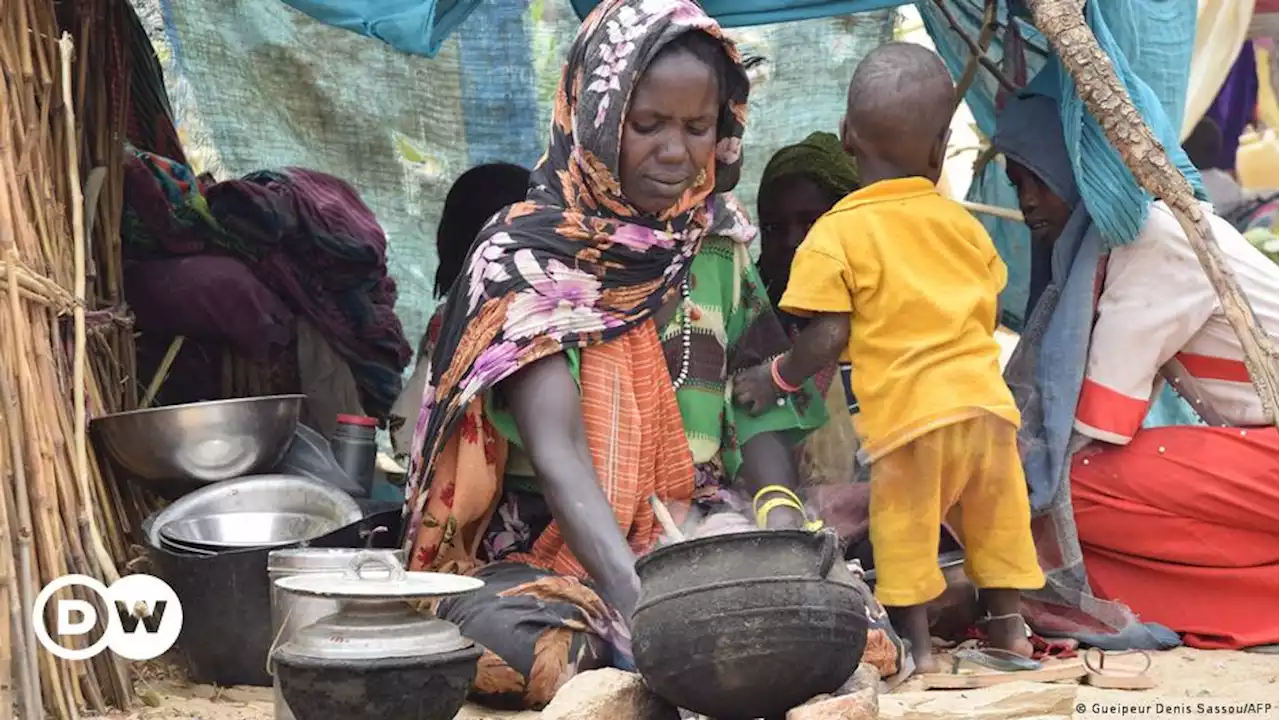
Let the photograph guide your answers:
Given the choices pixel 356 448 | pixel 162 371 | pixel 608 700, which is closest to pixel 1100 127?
pixel 608 700

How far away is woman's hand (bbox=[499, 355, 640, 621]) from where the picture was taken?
3316 mm

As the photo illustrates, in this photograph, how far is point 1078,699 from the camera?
3373 mm

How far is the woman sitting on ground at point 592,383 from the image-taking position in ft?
11.1

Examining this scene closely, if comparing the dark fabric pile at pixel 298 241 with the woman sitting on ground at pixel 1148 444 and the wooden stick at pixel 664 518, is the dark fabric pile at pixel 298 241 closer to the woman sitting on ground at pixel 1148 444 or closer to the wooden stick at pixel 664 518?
the wooden stick at pixel 664 518

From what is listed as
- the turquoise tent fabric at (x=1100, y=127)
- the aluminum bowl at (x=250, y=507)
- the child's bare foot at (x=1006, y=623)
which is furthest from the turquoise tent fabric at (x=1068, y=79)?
the aluminum bowl at (x=250, y=507)

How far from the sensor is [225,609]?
3.67 m

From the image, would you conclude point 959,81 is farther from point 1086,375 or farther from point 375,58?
point 375,58

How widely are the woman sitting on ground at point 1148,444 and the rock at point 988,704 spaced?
1087 mm

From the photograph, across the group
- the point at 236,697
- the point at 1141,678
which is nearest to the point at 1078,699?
the point at 1141,678

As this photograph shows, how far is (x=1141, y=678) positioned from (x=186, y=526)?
221cm

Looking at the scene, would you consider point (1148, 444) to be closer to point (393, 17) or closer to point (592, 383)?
point (592, 383)

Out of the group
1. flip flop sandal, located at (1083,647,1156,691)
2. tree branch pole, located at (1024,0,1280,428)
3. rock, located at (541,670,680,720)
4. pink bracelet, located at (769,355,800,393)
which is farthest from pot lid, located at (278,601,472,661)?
tree branch pole, located at (1024,0,1280,428)

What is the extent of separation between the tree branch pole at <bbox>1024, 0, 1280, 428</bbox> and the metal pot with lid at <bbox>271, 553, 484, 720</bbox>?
174cm

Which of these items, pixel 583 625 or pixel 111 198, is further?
A: pixel 111 198
